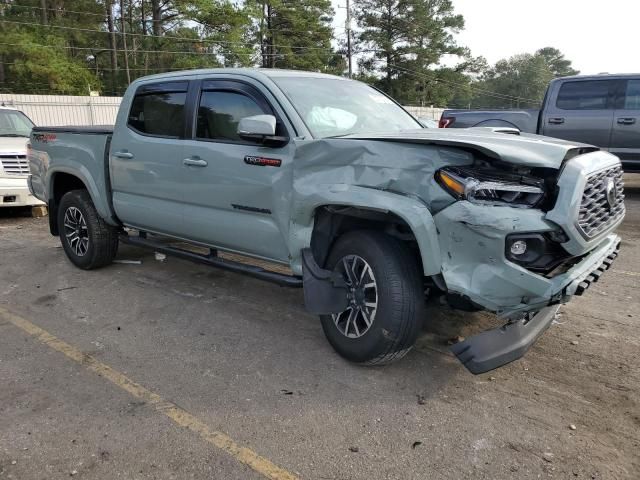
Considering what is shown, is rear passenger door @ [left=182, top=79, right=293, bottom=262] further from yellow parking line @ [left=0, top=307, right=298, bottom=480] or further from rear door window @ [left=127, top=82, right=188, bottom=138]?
yellow parking line @ [left=0, top=307, right=298, bottom=480]

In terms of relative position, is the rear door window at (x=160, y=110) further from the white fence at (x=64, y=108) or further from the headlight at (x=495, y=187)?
the white fence at (x=64, y=108)

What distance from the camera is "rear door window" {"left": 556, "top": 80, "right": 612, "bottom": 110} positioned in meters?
9.82

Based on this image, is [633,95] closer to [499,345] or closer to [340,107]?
[340,107]

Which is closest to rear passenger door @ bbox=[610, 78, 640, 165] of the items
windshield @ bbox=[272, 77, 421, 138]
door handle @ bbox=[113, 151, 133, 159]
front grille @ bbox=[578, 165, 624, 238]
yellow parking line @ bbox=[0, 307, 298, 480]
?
windshield @ bbox=[272, 77, 421, 138]

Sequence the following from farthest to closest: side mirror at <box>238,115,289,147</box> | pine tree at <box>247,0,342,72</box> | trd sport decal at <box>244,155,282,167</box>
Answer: pine tree at <box>247,0,342,72</box>
trd sport decal at <box>244,155,282,167</box>
side mirror at <box>238,115,289,147</box>

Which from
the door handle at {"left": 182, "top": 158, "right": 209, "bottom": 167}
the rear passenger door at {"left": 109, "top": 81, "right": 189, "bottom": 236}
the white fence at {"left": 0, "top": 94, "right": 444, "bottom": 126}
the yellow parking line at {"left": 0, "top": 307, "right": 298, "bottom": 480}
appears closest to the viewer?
the yellow parking line at {"left": 0, "top": 307, "right": 298, "bottom": 480}

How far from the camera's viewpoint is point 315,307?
139 inches

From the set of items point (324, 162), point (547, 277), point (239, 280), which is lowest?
point (239, 280)

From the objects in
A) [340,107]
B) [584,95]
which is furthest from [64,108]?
[340,107]

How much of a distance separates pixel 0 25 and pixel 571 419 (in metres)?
37.5

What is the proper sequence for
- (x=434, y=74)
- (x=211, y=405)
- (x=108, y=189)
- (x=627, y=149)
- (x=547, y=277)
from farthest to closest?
(x=434, y=74) < (x=627, y=149) < (x=108, y=189) < (x=211, y=405) < (x=547, y=277)

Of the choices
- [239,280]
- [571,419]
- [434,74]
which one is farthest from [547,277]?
[434,74]

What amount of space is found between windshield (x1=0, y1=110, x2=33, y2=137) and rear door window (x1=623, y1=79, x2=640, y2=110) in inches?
428

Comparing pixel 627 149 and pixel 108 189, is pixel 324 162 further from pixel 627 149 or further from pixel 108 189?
pixel 627 149
